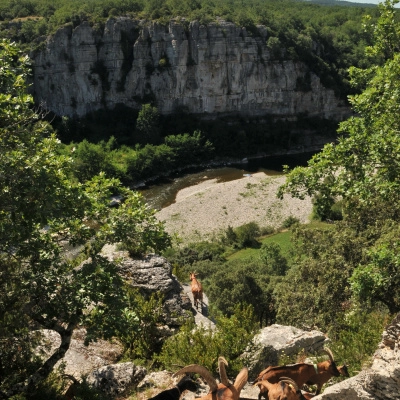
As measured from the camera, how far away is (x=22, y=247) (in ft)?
27.5

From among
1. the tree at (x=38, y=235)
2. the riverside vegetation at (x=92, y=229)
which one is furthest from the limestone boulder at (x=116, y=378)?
the tree at (x=38, y=235)

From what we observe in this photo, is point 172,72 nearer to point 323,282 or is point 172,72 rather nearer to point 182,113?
point 182,113

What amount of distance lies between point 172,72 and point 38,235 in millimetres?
81741

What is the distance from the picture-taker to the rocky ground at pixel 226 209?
49.1 m

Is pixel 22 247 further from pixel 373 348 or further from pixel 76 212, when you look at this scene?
pixel 373 348

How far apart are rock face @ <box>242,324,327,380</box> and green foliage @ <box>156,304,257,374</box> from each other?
0.29 m

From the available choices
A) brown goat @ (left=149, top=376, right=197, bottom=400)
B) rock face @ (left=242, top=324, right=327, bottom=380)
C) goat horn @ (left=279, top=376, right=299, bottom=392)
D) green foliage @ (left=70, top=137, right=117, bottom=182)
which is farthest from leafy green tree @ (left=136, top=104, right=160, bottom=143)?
goat horn @ (left=279, top=376, right=299, bottom=392)

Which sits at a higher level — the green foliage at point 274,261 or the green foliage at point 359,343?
the green foliage at point 359,343

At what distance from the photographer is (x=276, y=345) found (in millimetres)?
11000

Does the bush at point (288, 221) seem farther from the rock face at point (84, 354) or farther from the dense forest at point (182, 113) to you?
the rock face at point (84, 354)

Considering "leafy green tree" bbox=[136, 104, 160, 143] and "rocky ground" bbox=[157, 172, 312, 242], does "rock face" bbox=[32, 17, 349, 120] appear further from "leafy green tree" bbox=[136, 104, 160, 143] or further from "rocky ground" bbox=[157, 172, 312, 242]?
"rocky ground" bbox=[157, 172, 312, 242]

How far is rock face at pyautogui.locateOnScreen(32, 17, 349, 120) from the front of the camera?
8581 centimetres

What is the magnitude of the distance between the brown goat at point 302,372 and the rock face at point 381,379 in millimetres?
2094

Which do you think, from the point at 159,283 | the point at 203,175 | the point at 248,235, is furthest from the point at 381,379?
the point at 203,175
